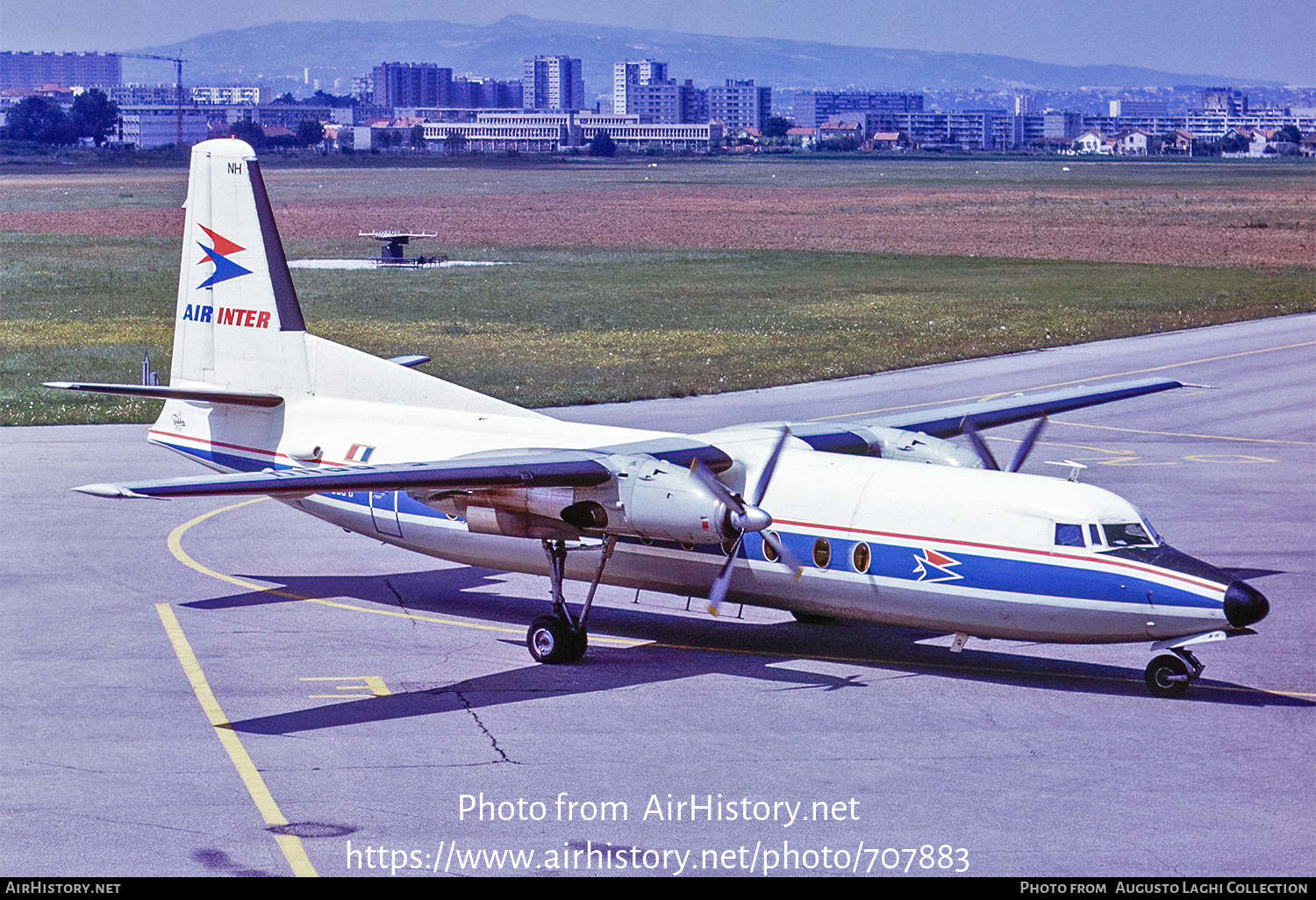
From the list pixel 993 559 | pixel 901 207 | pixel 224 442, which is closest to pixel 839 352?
pixel 224 442

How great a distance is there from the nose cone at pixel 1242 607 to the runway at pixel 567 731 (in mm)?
1311

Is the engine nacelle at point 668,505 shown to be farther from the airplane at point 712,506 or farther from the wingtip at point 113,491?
the wingtip at point 113,491

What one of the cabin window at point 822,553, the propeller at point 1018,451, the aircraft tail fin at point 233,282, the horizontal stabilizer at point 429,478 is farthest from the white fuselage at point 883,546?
the aircraft tail fin at point 233,282

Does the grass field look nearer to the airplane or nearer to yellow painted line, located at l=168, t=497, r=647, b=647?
yellow painted line, located at l=168, t=497, r=647, b=647

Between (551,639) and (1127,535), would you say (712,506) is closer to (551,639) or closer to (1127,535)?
(551,639)

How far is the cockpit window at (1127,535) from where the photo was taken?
19656 millimetres

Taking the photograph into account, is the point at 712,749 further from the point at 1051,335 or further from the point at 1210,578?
the point at 1051,335

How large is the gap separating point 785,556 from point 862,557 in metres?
1.01

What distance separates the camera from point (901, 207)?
160625 mm

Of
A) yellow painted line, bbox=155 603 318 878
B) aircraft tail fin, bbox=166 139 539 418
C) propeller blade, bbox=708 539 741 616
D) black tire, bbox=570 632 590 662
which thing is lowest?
yellow painted line, bbox=155 603 318 878

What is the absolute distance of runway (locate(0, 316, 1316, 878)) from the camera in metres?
15.1

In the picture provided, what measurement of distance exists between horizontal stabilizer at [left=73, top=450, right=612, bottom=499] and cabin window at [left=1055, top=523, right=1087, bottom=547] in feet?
18.6

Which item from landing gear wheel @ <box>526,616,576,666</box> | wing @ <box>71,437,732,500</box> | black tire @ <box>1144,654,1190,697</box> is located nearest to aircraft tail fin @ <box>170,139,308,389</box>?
wing @ <box>71,437,732,500</box>
